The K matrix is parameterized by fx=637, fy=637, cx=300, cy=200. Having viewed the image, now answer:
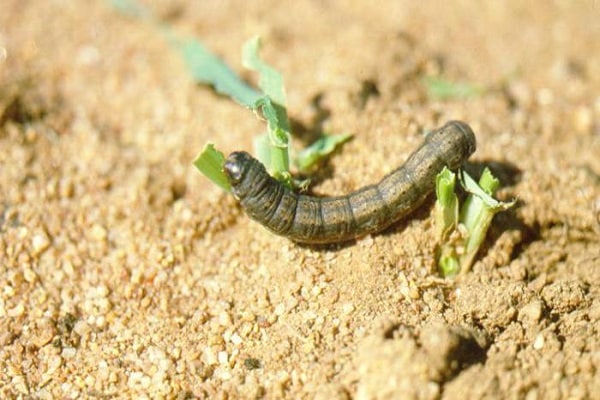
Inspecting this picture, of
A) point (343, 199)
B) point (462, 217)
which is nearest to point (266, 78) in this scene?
point (343, 199)

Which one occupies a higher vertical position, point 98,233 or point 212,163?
point 212,163

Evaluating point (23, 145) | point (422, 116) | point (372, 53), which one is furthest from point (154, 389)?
point (372, 53)

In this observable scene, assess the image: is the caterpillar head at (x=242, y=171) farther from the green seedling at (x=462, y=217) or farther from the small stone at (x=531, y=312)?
the small stone at (x=531, y=312)

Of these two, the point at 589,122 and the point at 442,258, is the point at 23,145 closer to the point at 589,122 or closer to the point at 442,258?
the point at 442,258

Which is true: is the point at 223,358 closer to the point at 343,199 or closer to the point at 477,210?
the point at 343,199

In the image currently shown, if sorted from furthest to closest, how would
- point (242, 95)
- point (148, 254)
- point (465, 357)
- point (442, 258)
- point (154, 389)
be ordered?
point (242, 95) → point (148, 254) → point (442, 258) → point (154, 389) → point (465, 357)

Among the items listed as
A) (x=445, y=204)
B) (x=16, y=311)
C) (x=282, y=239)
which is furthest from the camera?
(x=282, y=239)

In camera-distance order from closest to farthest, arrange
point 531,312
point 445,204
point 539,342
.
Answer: point 539,342
point 531,312
point 445,204
